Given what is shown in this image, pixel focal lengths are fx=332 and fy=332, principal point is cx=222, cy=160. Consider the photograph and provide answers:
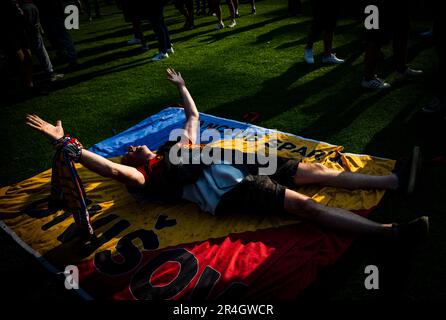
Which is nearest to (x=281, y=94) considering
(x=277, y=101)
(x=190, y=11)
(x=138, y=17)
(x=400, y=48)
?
(x=277, y=101)

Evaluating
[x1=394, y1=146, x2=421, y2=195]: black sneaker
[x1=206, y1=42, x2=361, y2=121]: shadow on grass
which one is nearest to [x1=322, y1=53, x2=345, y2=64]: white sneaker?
[x1=206, y1=42, x2=361, y2=121]: shadow on grass

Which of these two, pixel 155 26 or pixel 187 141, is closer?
pixel 187 141

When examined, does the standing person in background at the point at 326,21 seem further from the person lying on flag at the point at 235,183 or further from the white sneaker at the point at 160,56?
the person lying on flag at the point at 235,183

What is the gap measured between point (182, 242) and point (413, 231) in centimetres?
174

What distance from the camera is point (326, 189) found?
10.3 ft

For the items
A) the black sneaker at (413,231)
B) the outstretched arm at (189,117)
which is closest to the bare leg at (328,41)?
the outstretched arm at (189,117)

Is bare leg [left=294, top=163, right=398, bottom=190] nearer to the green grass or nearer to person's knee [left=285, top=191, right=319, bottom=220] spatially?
the green grass

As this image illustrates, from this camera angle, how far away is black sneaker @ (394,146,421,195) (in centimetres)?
282

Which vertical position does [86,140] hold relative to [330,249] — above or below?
above

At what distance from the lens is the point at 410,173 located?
112 inches

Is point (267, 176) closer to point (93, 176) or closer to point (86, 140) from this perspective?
point (93, 176)
